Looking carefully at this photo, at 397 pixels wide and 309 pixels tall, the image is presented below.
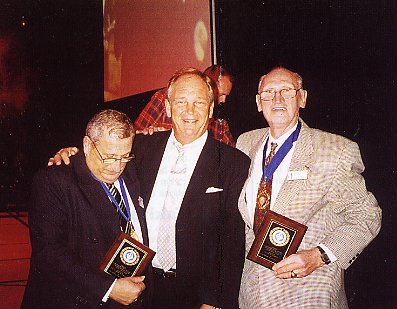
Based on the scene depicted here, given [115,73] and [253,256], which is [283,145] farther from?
[115,73]

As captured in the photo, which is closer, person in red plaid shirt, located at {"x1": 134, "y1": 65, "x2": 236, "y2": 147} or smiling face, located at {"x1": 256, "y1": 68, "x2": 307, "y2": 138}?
smiling face, located at {"x1": 256, "y1": 68, "x2": 307, "y2": 138}

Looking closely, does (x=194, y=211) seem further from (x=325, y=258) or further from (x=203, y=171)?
(x=325, y=258)

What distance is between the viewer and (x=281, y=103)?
248 centimetres

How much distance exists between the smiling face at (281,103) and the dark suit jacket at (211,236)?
328mm

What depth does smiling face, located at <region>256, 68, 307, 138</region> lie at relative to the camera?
248cm

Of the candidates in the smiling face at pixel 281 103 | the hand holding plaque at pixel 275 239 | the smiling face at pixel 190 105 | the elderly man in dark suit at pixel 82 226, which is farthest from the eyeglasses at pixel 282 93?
the elderly man in dark suit at pixel 82 226

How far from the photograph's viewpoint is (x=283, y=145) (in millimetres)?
2441

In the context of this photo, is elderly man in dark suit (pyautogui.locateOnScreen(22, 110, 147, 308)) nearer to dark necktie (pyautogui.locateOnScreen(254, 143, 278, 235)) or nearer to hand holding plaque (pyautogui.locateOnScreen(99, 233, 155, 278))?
hand holding plaque (pyautogui.locateOnScreen(99, 233, 155, 278))

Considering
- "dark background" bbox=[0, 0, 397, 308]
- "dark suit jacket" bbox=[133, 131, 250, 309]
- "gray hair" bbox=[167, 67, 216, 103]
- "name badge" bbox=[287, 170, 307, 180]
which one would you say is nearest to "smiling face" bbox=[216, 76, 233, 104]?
"dark background" bbox=[0, 0, 397, 308]

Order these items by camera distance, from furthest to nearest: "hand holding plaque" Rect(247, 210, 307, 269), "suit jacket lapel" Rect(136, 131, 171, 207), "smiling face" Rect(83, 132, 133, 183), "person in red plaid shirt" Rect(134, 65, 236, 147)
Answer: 1. "person in red plaid shirt" Rect(134, 65, 236, 147)
2. "suit jacket lapel" Rect(136, 131, 171, 207)
3. "smiling face" Rect(83, 132, 133, 183)
4. "hand holding plaque" Rect(247, 210, 307, 269)

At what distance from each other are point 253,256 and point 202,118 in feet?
2.94

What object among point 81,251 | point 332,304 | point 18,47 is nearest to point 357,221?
point 332,304

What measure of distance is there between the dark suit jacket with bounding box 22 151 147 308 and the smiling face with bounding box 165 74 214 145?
641mm

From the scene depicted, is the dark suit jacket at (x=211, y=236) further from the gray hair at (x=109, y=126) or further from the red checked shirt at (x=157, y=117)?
the red checked shirt at (x=157, y=117)
